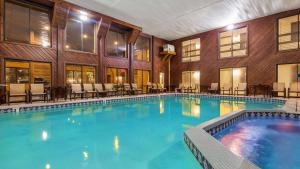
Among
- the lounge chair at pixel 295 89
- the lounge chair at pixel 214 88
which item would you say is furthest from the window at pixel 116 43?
the lounge chair at pixel 295 89

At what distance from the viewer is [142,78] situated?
13.1 metres

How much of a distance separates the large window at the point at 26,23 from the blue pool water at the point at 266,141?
8805 mm

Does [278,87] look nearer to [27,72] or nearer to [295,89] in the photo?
[295,89]

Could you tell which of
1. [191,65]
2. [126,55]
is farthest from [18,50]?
[191,65]

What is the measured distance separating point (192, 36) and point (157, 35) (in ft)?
9.37

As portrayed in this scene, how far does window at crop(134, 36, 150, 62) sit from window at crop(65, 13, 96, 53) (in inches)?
141

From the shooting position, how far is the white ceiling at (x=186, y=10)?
779 centimetres

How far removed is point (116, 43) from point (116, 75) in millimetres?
2215

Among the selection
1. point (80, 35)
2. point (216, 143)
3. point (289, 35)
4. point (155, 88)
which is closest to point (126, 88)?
point (155, 88)

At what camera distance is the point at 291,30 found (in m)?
9.99

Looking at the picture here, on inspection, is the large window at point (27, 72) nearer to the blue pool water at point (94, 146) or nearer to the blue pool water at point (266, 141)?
the blue pool water at point (94, 146)

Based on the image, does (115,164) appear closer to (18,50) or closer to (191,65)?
(18,50)

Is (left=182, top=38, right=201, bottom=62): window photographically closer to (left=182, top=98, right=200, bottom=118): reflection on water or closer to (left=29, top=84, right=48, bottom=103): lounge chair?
(left=182, top=98, right=200, bottom=118): reflection on water

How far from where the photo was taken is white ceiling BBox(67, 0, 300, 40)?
7.79m
